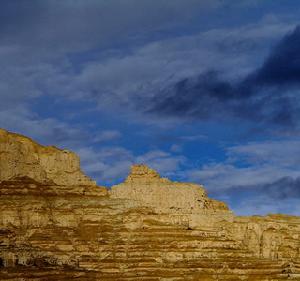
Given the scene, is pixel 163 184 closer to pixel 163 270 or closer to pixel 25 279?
pixel 163 270

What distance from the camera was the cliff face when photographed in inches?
5620

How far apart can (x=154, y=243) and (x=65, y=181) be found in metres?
14.1

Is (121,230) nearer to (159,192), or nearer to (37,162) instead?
(159,192)

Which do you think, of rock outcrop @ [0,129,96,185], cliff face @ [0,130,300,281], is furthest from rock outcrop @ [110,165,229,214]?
rock outcrop @ [0,129,96,185]

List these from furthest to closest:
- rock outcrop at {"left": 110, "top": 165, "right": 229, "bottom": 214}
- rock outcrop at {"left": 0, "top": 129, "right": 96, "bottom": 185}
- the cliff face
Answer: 1. rock outcrop at {"left": 110, "top": 165, "right": 229, "bottom": 214}
2. rock outcrop at {"left": 0, "top": 129, "right": 96, "bottom": 185}
3. the cliff face

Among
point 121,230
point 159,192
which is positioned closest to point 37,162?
point 121,230

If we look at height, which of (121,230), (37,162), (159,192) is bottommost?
(121,230)

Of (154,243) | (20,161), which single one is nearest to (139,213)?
(154,243)

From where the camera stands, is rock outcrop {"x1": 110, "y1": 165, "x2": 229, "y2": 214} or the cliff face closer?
the cliff face

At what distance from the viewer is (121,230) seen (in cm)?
14962

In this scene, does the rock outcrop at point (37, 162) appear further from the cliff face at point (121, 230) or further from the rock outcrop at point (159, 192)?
the rock outcrop at point (159, 192)

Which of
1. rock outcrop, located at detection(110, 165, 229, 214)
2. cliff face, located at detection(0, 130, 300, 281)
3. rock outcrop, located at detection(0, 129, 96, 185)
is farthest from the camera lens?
rock outcrop, located at detection(110, 165, 229, 214)

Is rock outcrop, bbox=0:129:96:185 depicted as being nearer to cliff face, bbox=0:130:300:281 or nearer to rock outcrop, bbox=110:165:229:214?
cliff face, bbox=0:130:300:281

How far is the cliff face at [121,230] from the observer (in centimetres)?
14275
